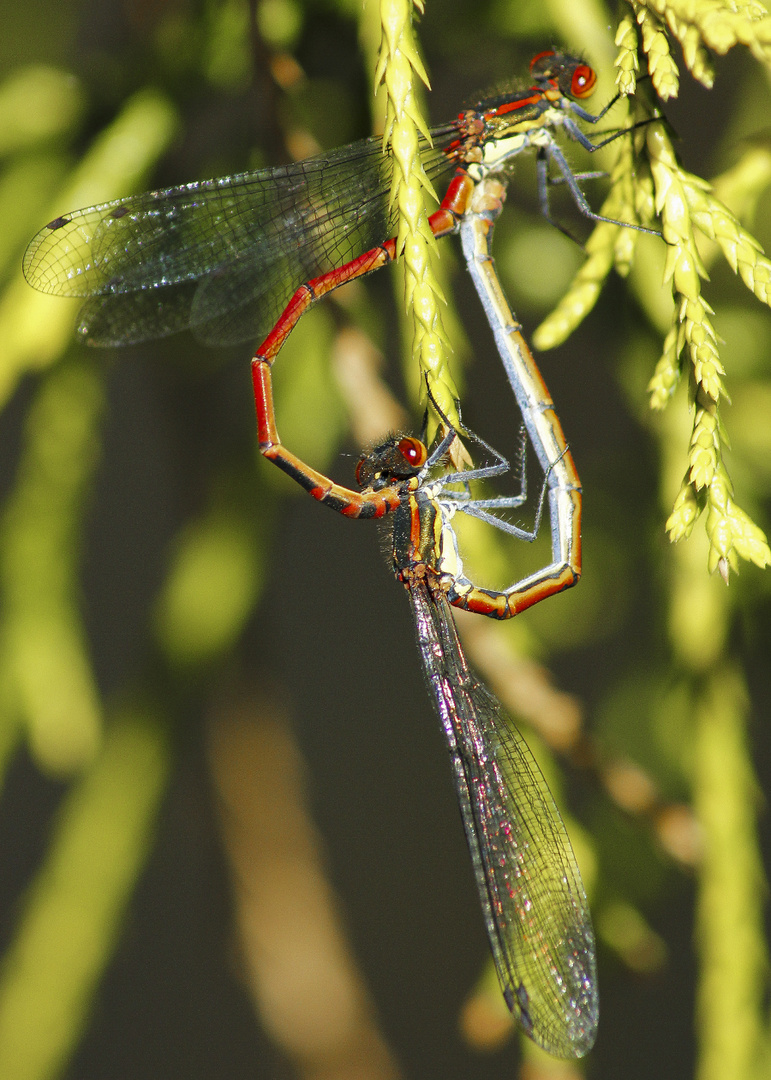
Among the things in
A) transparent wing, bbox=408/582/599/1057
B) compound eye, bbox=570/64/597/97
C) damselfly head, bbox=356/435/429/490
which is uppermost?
compound eye, bbox=570/64/597/97

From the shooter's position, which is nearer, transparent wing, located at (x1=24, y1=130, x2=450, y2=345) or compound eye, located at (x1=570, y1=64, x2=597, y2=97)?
compound eye, located at (x1=570, y1=64, x2=597, y2=97)

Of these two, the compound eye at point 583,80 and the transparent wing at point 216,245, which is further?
the transparent wing at point 216,245

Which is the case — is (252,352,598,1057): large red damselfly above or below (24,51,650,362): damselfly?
below

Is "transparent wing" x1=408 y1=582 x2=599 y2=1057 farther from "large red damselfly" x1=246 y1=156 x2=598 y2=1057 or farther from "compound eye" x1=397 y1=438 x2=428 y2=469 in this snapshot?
"compound eye" x1=397 y1=438 x2=428 y2=469

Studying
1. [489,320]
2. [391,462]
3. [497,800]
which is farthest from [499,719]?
[489,320]

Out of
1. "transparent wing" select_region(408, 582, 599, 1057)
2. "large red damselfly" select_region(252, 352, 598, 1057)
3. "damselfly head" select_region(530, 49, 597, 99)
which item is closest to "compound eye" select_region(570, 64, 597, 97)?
"damselfly head" select_region(530, 49, 597, 99)

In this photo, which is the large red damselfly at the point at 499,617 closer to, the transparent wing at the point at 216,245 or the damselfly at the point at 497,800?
the damselfly at the point at 497,800

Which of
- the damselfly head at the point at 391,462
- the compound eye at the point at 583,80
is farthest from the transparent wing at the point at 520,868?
the compound eye at the point at 583,80

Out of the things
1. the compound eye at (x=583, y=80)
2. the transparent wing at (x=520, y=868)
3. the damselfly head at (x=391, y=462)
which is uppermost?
the compound eye at (x=583, y=80)
